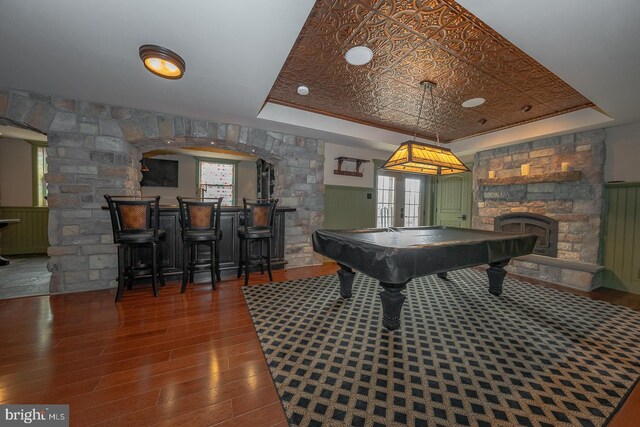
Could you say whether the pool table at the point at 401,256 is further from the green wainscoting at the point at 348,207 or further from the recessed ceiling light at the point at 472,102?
the green wainscoting at the point at 348,207

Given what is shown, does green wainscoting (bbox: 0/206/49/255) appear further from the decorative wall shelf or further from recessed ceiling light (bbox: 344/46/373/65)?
recessed ceiling light (bbox: 344/46/373/65)

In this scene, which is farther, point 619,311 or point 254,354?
point 619,311

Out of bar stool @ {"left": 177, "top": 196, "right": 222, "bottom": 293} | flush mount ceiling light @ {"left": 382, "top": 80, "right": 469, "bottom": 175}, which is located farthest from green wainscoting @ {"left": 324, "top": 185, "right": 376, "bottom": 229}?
bar stool @ {"left": 177, "top": 196, "right": 222, "bottom": 293}

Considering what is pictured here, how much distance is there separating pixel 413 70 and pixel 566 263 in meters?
3.69

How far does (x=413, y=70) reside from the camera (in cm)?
253

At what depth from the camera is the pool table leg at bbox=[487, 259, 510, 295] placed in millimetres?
2967

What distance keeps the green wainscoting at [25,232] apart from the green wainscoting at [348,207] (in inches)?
220

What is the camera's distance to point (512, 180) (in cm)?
430

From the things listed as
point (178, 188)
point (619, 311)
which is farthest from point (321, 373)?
point (178, 188)

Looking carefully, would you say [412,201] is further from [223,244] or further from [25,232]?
[25,232]

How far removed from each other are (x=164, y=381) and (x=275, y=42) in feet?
8.32

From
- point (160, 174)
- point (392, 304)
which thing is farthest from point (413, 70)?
point (160, 174)

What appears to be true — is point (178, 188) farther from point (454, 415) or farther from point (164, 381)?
point (454, 415)

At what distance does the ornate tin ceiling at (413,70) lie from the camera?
1801 mm
